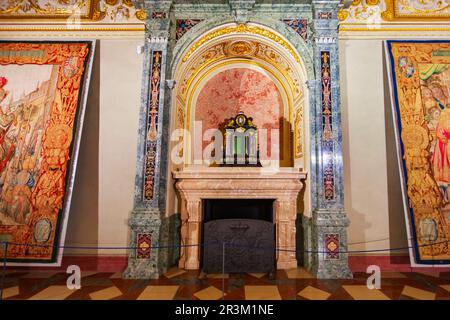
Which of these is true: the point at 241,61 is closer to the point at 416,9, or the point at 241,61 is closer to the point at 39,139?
the point at 416,9

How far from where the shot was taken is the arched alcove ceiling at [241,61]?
4.23 m

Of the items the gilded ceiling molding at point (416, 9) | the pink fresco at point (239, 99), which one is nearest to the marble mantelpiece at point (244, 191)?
the pink fresco at point (239, 99)

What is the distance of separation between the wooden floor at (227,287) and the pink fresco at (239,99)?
2.72m

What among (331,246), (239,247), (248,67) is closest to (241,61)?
(248,67)

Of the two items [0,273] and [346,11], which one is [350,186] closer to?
[346,11]

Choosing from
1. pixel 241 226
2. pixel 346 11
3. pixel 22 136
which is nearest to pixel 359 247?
pixel 241 226

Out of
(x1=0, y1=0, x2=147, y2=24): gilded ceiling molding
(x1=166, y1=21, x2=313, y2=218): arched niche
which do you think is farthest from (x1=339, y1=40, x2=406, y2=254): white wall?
(x1=0, y1=0, x2=147, y2=24): gilded ceiling molding

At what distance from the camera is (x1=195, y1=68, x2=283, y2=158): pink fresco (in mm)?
5160

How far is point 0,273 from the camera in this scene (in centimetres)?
367

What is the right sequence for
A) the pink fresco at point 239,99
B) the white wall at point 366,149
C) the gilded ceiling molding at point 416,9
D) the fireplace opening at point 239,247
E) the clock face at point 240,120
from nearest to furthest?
the fireplace opening at point 239,247, the white wall at point 366,149, the gilded ceiling molding at point 416,9, the clock face at point 240,120, the pink fresco at point 239,99

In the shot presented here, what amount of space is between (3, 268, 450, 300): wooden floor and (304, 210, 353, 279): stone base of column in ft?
0.43

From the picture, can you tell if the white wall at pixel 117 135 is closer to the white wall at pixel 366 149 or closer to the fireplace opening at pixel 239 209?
the fireplace opening at pixel 239 209

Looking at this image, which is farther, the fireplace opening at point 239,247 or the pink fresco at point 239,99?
the pink fresco at point 239,99
